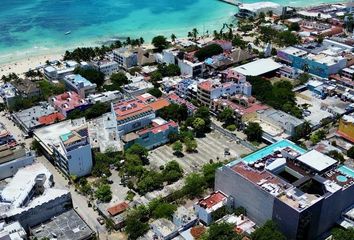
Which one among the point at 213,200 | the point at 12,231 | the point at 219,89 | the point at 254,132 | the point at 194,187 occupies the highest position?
the point at 12,231

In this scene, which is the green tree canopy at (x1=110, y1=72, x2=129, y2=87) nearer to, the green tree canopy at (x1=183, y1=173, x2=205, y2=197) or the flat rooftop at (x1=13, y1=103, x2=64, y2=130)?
the flat rooftop at (x1=13, y1=103, x2=64, y2=130)

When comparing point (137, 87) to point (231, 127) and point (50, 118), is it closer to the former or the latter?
point (50, 118)

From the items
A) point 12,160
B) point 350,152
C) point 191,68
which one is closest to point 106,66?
point 191,68

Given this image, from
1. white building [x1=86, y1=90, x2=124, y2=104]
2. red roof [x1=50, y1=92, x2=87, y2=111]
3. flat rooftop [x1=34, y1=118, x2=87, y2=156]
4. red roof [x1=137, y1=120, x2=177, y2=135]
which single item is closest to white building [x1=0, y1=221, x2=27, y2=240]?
flat rooftop [x1=34, y1=118, x2=87, y2=156]

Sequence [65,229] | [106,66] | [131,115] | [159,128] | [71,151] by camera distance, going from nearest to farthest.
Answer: [65,229] → [71,151] → [159,128] → [131,115] → [106,66]

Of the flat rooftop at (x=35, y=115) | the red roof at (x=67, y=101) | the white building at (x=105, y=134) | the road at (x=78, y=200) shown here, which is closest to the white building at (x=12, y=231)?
the road at (x=78, y=200)

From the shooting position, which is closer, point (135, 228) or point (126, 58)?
point (135, 228)
